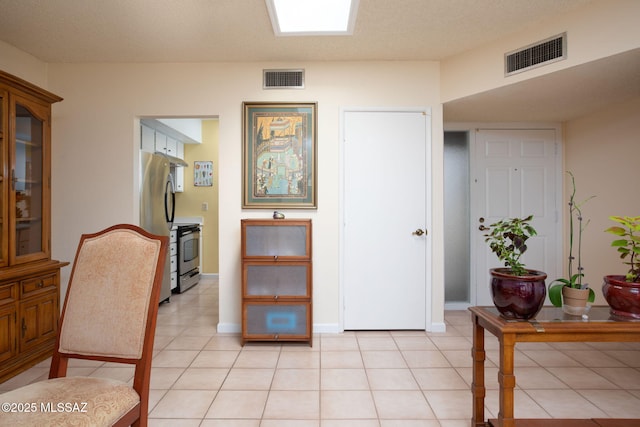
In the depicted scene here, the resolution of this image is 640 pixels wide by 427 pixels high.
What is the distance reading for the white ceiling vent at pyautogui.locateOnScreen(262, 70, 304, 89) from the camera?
3.20m

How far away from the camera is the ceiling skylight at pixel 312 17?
2.37 m

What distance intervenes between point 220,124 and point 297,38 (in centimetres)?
110

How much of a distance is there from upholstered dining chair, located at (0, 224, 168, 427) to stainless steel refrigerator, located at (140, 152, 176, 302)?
7.68 feet

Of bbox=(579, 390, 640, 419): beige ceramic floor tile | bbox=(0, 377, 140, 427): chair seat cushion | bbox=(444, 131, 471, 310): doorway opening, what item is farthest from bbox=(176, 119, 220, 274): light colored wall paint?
bbox=(579, 390, 640, 419): beige ceramic floor tile

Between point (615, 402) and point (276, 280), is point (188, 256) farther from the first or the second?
point (615, 402)

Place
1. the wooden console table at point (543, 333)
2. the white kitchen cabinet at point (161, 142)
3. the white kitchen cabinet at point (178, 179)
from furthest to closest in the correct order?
1. the white kitchen cabinet at point (178, 179)
2. the white kitchen cabinet at point (161, 142)
3. the wooden console table at point (543, 333)

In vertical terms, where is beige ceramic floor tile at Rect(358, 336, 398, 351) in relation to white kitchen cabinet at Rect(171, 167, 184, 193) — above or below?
below

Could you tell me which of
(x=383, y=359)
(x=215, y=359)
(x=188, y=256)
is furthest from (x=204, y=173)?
(x=383, y=359)

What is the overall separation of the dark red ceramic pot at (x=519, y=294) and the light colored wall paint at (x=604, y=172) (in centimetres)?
259

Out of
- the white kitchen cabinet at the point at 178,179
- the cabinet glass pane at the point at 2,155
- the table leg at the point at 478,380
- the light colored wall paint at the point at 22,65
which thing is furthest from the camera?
the white kitchen cabinet at the point at 178,179

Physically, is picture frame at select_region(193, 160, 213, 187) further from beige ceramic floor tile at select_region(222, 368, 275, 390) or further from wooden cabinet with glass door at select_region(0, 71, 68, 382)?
beige ceramic floor tile at select_region(222, 368, 275, 390)

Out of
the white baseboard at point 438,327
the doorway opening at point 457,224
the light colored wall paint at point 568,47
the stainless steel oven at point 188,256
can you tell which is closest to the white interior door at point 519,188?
the doorway opening at point 457,224

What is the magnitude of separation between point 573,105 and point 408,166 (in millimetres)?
1770

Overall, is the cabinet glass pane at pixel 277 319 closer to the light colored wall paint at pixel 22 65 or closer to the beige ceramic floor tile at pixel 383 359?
the beige ceramic floor tile at pixel 383 359
